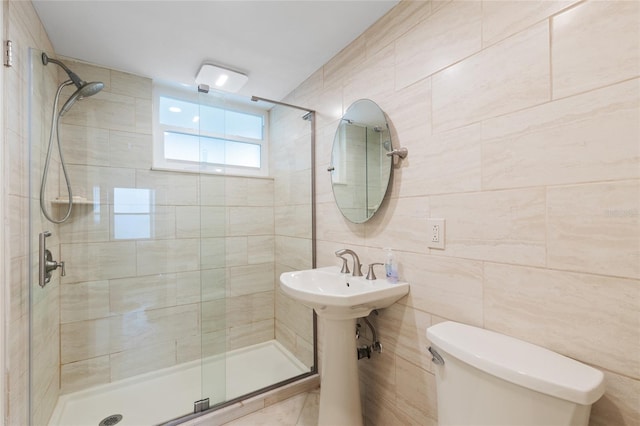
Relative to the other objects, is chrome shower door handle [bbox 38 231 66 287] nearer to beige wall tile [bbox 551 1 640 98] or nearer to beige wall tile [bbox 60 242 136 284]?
beige wall tile [bbox 60 242 136 284]

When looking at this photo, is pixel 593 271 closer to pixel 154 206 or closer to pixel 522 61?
pixel 522 61

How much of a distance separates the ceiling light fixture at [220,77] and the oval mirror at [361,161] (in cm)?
87

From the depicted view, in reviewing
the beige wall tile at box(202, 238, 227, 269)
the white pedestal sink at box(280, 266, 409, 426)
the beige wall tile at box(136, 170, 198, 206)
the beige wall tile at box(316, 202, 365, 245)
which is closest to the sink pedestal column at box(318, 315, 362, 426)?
the white pedestal sink at box(280, 266, 409, 426)

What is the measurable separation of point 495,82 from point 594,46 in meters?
0.26

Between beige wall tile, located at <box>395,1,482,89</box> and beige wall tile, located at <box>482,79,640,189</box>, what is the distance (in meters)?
0.34

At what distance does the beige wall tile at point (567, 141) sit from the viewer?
743 millimetres

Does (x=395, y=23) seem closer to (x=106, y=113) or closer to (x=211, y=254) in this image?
(x=211, y=254)

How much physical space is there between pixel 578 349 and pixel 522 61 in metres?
0.91

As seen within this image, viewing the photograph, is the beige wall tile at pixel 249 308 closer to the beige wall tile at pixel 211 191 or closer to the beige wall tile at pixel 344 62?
the beige wall tile at pixel 211 191

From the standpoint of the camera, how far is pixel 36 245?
4.71 feet

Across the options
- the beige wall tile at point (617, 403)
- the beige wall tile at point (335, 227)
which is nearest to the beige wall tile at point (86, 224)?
the beige wall tile at point (335, 227)

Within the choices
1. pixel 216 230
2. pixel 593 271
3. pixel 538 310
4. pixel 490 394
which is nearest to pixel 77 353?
pixel 216 230

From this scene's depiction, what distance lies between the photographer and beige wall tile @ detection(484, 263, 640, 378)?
2.45 ft

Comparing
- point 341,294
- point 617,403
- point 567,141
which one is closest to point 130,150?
point 341,294
